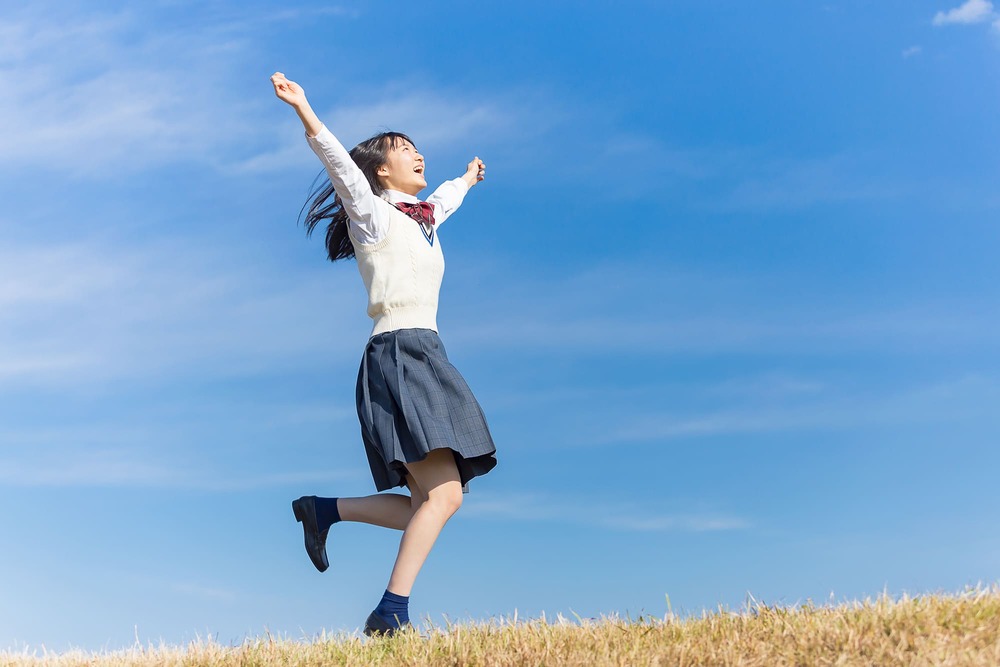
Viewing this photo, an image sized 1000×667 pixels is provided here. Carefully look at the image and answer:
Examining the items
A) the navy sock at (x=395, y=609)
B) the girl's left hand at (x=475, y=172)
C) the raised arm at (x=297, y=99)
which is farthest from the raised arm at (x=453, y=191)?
the navy sock at (x=395, y=609)

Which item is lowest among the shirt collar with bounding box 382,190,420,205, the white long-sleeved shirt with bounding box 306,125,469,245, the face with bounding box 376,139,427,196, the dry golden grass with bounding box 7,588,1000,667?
the dry golden grass with bounding box 7,588,1000,667

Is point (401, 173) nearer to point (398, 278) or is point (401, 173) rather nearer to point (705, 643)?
point (398, 278)

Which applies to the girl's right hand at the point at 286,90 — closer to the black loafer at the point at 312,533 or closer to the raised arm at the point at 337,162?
the raised arm at the point at 337,162

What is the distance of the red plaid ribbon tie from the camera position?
507 cm

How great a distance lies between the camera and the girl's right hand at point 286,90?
4453 mm

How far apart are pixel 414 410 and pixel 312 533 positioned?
3.44 ft

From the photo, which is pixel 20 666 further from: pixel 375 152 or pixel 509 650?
pixel 375 152

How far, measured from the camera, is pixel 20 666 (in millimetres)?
4891

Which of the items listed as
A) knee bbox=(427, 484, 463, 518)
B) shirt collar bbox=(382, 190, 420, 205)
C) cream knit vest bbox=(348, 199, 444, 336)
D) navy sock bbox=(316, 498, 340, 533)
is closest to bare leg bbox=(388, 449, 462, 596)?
knee bbox=(427, 484, 463, 518)

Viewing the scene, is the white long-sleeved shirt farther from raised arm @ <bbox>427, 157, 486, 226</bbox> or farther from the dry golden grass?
the dry golden grass

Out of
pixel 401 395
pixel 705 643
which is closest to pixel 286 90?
pixel 401 395

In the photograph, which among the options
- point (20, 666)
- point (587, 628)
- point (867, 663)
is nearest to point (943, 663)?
point (867, 663)

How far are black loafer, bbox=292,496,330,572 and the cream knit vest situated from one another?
104cm

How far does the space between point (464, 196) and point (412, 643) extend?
8.96ft
